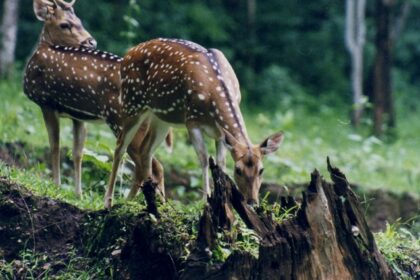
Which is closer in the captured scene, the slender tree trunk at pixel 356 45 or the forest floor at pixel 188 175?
the forest floor at pixel 188 175

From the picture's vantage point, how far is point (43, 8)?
11719 millimetres

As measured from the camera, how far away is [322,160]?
15836mm

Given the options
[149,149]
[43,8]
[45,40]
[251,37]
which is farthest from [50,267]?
[251,37]

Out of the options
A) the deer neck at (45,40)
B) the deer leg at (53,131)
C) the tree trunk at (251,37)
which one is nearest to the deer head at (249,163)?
the deer leg at (53,131)

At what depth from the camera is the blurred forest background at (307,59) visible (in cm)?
1841

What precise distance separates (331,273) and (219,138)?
2055 mm

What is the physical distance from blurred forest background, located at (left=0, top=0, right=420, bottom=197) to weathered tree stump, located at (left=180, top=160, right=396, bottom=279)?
791 centimetres

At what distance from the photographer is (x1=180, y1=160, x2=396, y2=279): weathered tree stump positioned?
7555 mm

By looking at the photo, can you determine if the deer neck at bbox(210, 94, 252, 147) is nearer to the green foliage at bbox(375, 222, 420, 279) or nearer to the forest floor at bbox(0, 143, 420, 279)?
the forest floor at bbox(0, 143, 420, 279)

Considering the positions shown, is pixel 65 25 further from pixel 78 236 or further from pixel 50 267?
pixel 50 267

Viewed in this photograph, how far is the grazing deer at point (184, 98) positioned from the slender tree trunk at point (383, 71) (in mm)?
11117

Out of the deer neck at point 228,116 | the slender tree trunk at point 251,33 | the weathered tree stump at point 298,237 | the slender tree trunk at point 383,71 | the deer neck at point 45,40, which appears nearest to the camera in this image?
the weathered tree stump at point 298,237

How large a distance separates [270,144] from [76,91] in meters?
2.41

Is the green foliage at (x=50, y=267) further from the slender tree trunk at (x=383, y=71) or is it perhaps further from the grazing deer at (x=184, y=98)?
the slender tree trunk at (x=383, y=71)
